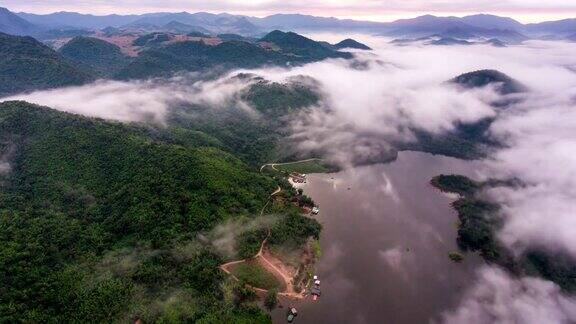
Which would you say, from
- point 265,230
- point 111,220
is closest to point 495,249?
point 265,230

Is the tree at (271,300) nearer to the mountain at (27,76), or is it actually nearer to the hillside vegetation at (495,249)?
the hillside vegetation at (495,249)

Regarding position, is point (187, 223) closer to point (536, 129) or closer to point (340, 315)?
point (340, 315)

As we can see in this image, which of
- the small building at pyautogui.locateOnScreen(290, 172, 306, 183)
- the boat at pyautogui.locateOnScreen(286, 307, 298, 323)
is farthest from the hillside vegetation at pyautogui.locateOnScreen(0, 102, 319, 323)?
the small building at pyautogui.locateOnScreen(290, 172, 306, 183)

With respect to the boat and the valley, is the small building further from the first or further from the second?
the boat

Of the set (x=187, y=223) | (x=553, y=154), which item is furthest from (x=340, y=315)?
(x=553, y=154)

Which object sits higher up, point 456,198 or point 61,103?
point 61,103

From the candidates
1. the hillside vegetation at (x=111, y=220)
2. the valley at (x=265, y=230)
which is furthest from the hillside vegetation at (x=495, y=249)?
the hillside vegetation at (x=111, y=220)
